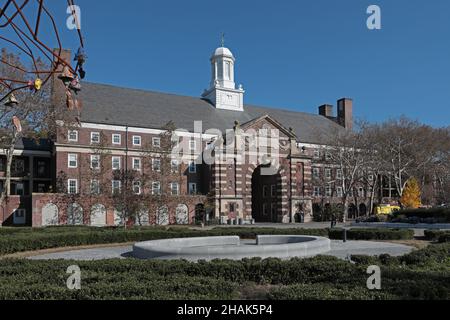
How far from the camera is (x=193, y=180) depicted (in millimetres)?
57500

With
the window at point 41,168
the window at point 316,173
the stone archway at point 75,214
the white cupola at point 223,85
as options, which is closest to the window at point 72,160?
the stone archway at point 75,214

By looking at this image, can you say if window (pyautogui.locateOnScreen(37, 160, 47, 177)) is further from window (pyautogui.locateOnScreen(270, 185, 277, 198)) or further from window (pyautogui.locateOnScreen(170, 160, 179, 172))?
window (pyautogui.locateOnScreen(270, 185, 277, 198))

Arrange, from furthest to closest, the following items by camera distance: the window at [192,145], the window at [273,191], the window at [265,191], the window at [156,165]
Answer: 1. the window at [265,191]
2. the window at [273,191]
3. the window at [192,145]
4. the window at [156,165]

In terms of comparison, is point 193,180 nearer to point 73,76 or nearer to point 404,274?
point 404,274

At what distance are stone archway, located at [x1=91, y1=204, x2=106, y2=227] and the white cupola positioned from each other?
2493cm

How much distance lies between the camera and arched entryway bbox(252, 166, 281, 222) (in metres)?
60.1

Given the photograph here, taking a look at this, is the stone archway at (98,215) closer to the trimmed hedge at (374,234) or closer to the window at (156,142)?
the window at (156,142)

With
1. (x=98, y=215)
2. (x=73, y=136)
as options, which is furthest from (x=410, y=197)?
(x=73, y=136)

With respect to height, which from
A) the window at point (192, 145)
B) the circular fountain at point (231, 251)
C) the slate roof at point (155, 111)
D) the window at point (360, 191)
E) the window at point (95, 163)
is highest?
the slate roof at point (155, 111)

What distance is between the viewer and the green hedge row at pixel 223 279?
821 cm

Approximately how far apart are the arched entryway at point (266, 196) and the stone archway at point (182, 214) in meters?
13.6

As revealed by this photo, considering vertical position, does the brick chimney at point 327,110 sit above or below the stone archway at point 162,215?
above

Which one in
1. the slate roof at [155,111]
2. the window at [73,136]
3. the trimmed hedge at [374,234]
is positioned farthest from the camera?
the slate roof at [155,111]

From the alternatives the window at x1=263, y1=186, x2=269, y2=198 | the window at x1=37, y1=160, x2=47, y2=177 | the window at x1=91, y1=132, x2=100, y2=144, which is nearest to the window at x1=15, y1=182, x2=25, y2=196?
the window at x1=37, y1=160, x2=47, y2=177
